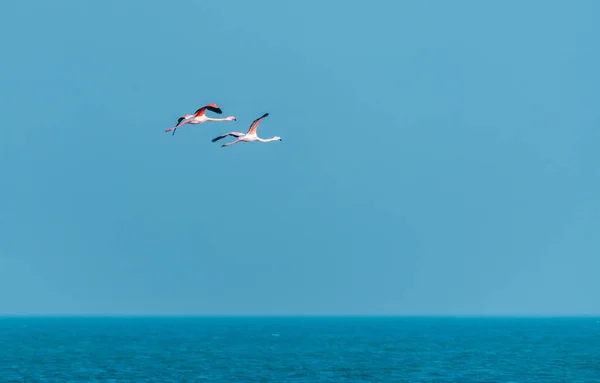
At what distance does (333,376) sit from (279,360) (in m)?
22.8

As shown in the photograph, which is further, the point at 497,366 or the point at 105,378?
the point at 497,366

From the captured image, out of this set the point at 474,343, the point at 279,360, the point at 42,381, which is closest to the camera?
the point at 42,381

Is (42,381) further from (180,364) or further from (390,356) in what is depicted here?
(390,356)

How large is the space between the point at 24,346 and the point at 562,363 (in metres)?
82.7

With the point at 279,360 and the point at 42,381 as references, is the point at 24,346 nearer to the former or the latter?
the point at 279,360

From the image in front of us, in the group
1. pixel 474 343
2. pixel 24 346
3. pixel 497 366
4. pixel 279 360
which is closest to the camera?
pixel 497 366

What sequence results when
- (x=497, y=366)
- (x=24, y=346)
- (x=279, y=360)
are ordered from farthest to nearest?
1. (x=24, y=346)
2. (x=279, y=360)
3. (x=497, y=366)

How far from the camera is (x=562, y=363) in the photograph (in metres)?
122

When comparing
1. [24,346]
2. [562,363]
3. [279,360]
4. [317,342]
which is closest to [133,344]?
[24,346]

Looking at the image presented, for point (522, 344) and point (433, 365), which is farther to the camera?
point (522, 344)

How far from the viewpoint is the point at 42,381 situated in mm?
97750

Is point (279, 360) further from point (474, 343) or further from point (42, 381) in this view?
point (474, 343)

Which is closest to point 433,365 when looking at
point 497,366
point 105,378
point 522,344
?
point 497,366

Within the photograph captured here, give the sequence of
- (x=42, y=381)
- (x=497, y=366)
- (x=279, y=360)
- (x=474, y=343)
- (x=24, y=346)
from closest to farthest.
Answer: (x=42, y=381)
(x=497, y=366)
(x=279, y=360)
(x=24, y=346)
(x=474, y=343)
